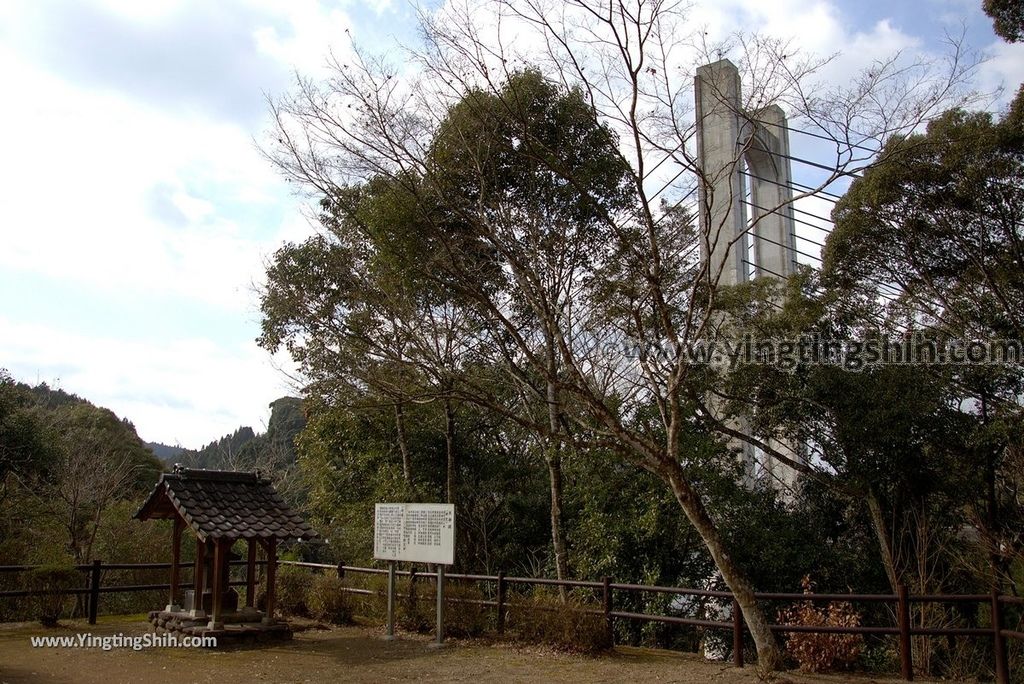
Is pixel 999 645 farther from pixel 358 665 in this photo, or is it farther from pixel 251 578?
pixel 251 578

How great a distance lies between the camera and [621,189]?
456 inches

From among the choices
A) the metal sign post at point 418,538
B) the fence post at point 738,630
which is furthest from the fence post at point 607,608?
the metal sign post at point 418,538

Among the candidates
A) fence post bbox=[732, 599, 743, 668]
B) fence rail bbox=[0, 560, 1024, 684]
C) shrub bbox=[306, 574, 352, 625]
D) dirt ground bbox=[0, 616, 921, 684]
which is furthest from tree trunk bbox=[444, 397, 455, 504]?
fence post bbox=[732, 599, 743, 668]

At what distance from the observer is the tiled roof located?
9.36 metres

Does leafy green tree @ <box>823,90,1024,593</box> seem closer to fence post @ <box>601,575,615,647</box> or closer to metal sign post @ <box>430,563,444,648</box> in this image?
fence post @ <box>601,575,615,647</box>

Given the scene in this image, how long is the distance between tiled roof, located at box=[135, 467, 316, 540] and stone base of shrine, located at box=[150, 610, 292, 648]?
100 centimetres

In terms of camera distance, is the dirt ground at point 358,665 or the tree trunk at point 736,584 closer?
the tree trunk at point 736,584

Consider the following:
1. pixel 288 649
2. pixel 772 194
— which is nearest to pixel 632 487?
pixel 288 649

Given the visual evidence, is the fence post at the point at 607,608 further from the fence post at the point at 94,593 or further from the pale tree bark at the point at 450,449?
the fence post at the point at 94,593

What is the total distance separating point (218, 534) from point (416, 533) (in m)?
2.30

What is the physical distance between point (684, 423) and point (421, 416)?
197 inches

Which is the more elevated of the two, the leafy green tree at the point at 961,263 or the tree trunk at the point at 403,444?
the leafy green tree at the point at 961,263

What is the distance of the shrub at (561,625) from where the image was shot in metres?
8.98

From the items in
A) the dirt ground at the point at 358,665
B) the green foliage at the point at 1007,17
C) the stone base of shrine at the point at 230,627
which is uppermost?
the green foliage at the point at 1007,17
